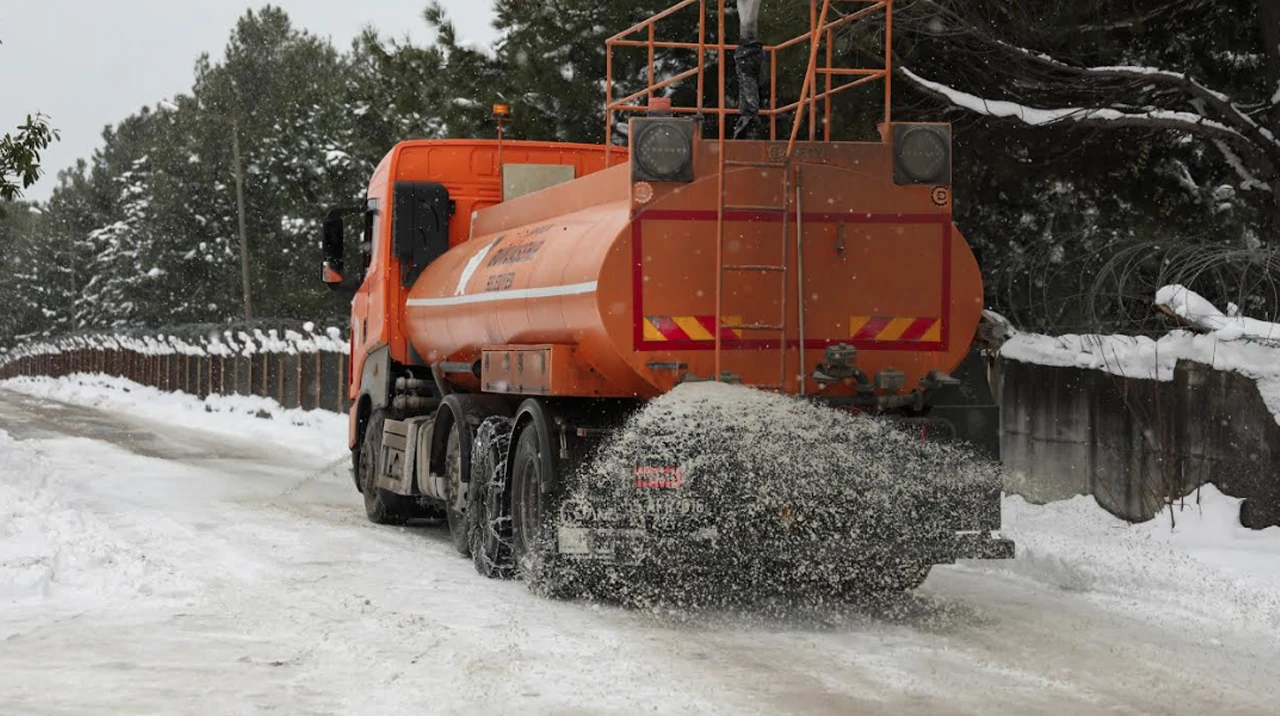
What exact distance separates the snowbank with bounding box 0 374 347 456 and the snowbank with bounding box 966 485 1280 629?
45.7 ft

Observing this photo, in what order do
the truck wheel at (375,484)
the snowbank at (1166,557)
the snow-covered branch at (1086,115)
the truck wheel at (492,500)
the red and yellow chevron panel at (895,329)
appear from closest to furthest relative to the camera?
the red and yellow chevron panel at (895,329)
the snowbank at (1166,557)
the truck wheel at (492,500)
the snow-covered branch at (1086,115)
the truck wheel at (375,484)

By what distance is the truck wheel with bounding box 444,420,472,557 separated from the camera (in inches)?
475

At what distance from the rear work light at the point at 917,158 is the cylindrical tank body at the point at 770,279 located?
0.20 ft

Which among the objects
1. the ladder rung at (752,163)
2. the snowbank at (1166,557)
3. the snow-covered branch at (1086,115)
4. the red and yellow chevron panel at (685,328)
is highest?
the snow-covered branch at (1086,115)

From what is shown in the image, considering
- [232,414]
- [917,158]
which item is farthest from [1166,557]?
[232,414]

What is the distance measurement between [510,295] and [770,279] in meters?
2.20

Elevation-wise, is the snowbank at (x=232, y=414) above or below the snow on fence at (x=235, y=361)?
below

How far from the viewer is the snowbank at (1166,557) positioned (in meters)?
9.88

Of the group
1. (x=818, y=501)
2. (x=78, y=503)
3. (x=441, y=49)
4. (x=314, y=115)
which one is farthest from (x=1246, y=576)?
(x=314, y=115)

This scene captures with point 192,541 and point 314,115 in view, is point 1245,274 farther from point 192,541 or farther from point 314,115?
point 314,115

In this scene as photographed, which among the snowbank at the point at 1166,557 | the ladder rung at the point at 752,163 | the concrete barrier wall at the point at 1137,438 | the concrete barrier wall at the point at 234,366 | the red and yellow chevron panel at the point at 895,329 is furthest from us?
the concrete barrier wall at the point at 234,366

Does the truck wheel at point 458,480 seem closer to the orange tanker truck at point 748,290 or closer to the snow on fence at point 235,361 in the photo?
the orange tanker truck at point 748,290

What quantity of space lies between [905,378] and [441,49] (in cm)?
1505

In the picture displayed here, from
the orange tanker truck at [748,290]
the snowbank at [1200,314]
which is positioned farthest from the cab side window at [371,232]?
the snowbank at [1200,314]
